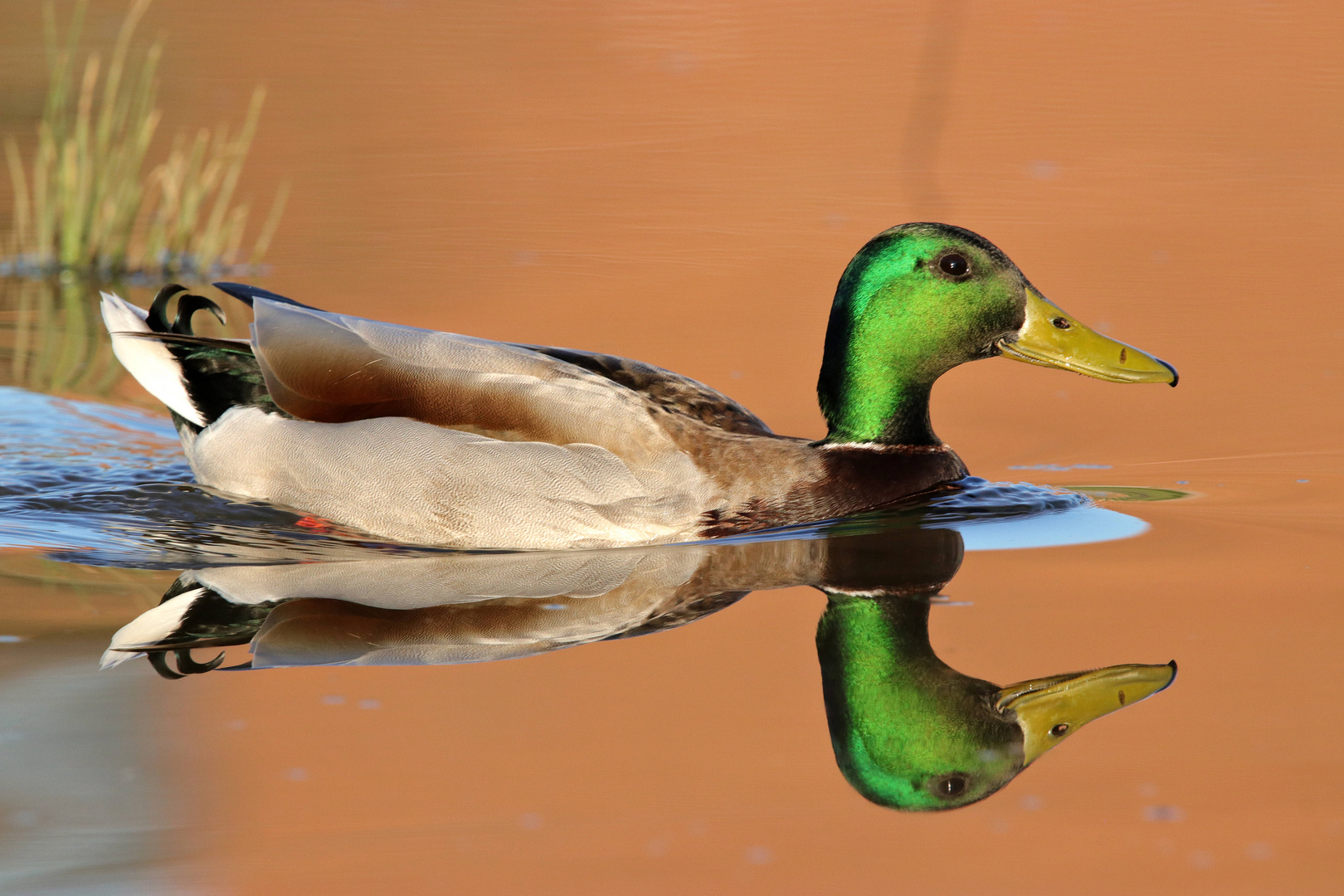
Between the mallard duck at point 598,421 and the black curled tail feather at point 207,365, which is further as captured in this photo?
the black curled tail feather at point 207,365

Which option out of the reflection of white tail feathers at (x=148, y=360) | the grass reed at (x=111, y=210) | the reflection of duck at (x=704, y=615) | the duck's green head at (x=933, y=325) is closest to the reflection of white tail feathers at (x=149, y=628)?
the reflection of duck at (x=704, y=615)

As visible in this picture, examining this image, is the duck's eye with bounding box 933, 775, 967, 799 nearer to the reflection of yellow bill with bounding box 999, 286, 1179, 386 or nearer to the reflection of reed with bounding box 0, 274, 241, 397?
the reflection of yellow bill with bounding box 999, 286, 1179, 386

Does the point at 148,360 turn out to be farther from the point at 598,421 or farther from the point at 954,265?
the point at 954,265

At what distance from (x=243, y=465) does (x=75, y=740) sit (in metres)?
2.04

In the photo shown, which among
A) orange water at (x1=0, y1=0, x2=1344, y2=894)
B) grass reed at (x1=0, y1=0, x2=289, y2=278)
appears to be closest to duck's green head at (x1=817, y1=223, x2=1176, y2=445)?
orange water at (x1=0, y1=0, x2=1344, y2=894)

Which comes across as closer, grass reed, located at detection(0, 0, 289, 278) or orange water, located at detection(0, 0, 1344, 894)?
orange water, located at detection(0, 0, 1344, 894)

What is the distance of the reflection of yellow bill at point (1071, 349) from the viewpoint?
214 inches

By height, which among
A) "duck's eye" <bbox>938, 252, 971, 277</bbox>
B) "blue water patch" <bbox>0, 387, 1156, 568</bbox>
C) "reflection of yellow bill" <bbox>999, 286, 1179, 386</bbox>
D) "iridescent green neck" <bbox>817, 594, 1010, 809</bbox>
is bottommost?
"iridescent green neck" <bbox>817, 594, 1010, 809</bbox>

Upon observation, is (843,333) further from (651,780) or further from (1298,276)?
(1298,276)

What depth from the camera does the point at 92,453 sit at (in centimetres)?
650

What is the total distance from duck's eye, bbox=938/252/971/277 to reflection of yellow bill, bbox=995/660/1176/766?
1.77 metres

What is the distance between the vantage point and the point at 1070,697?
389 cm

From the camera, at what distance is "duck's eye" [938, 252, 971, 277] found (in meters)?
5.48

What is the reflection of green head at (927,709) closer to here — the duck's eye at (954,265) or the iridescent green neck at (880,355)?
the iridescent green neck at (880,355)
